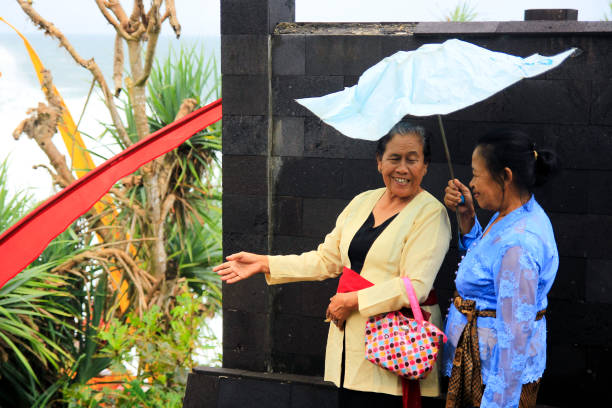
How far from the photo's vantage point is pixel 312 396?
4.00 metres

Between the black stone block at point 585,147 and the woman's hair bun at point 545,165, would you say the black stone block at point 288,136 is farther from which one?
the woman's hair bun at point 545,165

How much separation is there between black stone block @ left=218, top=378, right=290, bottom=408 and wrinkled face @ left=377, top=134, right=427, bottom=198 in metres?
1.65

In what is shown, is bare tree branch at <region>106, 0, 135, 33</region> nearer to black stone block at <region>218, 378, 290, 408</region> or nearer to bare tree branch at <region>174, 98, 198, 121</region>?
bare tree branch at <region>174, 98, 198, 121</region>

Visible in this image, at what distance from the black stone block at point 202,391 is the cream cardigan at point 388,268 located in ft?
4.45

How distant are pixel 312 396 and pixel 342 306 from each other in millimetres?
1304

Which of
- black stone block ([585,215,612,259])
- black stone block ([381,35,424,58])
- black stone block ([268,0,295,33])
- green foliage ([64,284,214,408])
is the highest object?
black stone block ([268,0,295,33])

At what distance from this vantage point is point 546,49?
140 inches

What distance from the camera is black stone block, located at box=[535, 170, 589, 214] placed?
3570mm

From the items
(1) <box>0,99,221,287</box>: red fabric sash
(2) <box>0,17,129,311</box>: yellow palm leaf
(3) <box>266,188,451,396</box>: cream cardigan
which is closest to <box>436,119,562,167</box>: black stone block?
(3) <box>266,188,451,396</box>: cream cardigan

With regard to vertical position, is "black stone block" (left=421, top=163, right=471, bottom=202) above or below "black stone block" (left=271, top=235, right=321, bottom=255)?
above

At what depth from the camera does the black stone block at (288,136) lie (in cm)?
399

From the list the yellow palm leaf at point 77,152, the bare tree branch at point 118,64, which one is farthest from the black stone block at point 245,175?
the bare tree branch at point 118,64

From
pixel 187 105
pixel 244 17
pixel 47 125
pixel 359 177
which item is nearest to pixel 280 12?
pixel 244 17

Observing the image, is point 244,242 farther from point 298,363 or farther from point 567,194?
point 567,194
